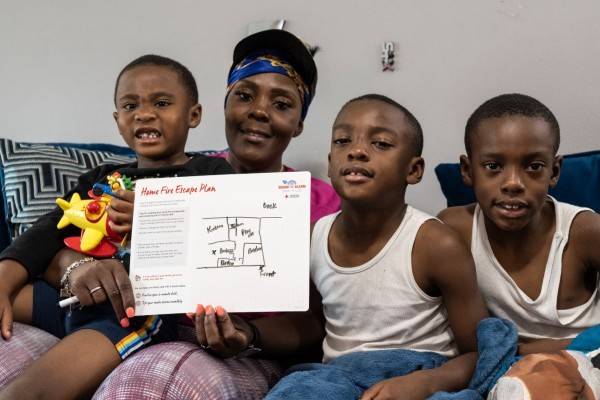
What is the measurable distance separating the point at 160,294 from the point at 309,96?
701mm

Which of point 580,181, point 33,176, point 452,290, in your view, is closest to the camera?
point 452,290

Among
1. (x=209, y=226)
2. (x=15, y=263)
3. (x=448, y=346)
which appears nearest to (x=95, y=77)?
(x=15, y=263)

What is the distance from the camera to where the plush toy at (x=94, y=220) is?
1206 millimetres

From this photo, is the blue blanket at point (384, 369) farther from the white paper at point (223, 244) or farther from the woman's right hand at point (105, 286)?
the woman's right hand at point (105, 286)

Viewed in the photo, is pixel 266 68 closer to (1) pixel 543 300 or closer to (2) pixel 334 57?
(2) pixel 334 57

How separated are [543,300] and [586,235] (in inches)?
5.8

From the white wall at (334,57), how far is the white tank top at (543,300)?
0.52 metres

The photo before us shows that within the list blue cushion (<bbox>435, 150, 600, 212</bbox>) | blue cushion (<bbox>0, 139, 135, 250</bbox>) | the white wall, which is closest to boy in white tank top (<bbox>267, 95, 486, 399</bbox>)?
blue cushion (<bbox>435, 150, 600, 212</bbox>)

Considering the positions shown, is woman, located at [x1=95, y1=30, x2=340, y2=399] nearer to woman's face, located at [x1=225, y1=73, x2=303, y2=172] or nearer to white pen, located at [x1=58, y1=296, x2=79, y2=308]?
woman's face, located at [x1=225, y1=73, x2=303, y2=172]

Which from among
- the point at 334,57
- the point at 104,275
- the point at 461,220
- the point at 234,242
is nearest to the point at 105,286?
the point at 104,275

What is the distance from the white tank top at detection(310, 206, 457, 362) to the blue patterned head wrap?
1.56 feet

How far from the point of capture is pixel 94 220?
3.99 feet

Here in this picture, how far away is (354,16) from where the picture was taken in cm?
177

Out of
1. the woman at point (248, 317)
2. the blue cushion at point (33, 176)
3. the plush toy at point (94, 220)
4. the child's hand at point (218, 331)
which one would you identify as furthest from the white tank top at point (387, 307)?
the blue cushion at point (33, 176)
